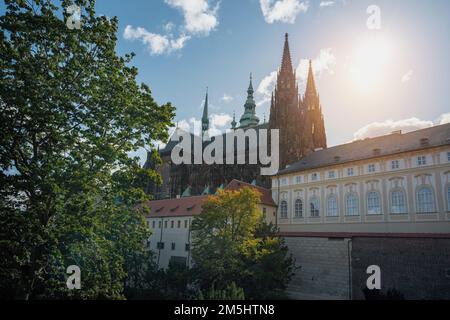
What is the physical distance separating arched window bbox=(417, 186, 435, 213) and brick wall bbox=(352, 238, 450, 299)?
840cm

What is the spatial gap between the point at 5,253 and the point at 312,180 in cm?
3192

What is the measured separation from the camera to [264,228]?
2698 centimetres

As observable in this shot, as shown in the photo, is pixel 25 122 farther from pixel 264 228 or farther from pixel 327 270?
pixel 327 270

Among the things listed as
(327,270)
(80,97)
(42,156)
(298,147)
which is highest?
(298,147)

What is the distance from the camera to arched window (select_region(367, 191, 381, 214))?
102ft

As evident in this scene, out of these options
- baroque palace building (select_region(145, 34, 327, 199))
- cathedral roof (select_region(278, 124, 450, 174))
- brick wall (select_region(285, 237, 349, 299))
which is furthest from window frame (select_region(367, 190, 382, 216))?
baroque palace building (select_region(145, 34, 327, 199))

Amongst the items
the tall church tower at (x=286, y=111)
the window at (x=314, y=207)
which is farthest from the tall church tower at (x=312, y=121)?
the window at (x=314, y=207)

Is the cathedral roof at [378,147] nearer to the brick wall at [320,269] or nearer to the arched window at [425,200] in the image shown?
the arched window at [425,200]

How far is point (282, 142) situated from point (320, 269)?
33207 millimetres

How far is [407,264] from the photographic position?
20.9m

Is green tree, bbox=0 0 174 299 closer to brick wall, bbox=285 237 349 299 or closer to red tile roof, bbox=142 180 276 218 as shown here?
brick wall, bbox=285 237 349 299
